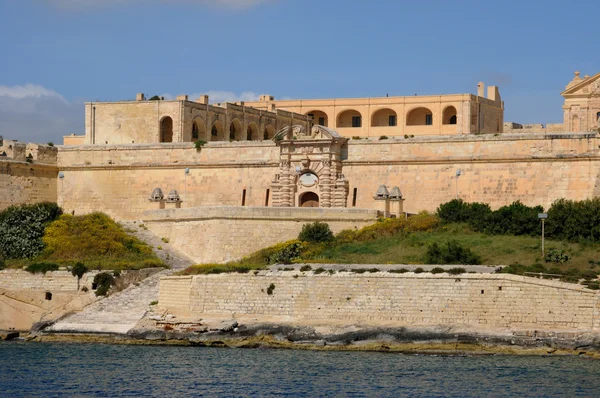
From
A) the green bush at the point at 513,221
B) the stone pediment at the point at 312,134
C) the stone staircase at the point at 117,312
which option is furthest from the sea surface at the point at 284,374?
the stone pediment at the point at 312,134

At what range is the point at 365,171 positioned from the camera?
155 ft

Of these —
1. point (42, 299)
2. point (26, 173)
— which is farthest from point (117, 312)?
point (26, 173)

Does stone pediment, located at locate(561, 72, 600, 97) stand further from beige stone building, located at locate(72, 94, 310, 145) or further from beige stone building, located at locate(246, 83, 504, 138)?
beige stone building, located at locate(72, 94, 310, 145)

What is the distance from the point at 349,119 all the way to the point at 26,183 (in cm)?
1986

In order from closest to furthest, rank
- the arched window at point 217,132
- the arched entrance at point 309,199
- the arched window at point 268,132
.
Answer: the arched entrance at point 309,199 < the arched window at point 217,132 < the arched window at point 268,132

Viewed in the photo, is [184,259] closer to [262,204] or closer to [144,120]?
[262,204]

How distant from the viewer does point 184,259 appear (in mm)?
44438

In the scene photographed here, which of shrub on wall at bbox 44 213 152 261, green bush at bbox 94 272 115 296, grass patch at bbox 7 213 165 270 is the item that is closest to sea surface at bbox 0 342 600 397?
green bush at bbox 94 272 115 296

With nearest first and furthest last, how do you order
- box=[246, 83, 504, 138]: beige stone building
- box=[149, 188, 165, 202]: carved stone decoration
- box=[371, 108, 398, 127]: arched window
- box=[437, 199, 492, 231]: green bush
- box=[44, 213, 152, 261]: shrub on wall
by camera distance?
box=[437, 199, 492, 231]: green bush
box=[44, 213, 152, 261]: shrub on wall
box=[149, 188, 165, 202]: carved stone decoration
box=[246, 83, 504, 138]: beige stone building
box=[371, 108, 398, 127]: arched window

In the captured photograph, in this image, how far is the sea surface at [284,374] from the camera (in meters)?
29.5

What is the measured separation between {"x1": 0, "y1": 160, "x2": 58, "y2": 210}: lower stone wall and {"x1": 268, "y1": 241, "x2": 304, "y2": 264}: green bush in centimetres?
1202

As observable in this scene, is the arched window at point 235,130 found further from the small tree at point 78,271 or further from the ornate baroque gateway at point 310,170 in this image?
the small tree at point 78,271

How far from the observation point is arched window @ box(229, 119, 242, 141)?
57344mm

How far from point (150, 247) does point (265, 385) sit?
15183 millimetres
